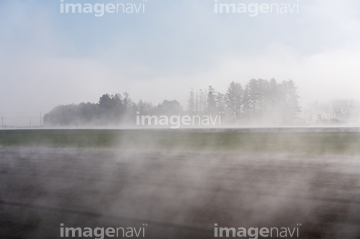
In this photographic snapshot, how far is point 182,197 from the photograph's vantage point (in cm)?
731

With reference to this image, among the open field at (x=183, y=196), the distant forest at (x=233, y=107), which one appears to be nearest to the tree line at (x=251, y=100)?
the distant forest at (x=233, y=107)

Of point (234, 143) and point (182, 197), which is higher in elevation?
point (234, 143)

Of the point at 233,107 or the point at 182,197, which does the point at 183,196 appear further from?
the point at 233,107

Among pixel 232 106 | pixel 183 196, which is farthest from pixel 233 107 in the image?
pixel 183 196

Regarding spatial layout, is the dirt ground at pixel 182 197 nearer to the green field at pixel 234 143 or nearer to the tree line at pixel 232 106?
the green field at pixel 234 143

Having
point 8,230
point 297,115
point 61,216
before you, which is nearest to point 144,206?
point 61,216

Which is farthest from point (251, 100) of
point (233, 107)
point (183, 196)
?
point (183, 196)

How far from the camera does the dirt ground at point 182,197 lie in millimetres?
5492

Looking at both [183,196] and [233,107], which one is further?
[233,107]

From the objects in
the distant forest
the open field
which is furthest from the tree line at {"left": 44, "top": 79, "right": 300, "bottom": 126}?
the open field

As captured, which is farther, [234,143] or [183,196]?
[234,143]

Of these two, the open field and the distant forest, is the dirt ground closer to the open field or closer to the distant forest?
the open field

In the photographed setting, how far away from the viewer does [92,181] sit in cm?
921

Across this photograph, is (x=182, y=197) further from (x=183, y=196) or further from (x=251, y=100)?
(x=251, y=100)
